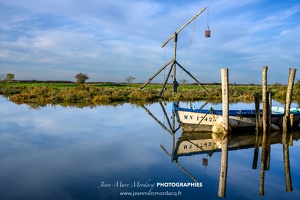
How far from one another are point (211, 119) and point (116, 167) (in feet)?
26.6

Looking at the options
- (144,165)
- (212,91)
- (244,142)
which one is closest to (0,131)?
(144,165)

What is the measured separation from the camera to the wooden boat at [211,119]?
1742 centimetres

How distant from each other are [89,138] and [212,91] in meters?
36.8

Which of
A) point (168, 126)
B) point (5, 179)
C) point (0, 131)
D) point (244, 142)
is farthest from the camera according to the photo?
point (168, 126)

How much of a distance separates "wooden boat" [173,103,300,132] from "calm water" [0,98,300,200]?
1.02 m

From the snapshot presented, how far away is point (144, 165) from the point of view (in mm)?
11484

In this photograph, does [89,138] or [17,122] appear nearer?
[89,138]

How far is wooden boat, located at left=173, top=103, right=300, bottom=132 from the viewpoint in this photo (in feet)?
57.2

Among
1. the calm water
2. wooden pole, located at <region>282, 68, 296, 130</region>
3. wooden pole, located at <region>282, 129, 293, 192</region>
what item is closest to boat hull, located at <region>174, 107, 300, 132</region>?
wooden pole, located at <region>282, 68, 296, 130</region>

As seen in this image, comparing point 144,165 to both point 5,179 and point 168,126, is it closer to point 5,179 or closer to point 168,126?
point 5,179

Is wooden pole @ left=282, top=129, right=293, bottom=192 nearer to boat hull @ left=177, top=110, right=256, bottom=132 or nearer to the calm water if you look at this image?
the calm water

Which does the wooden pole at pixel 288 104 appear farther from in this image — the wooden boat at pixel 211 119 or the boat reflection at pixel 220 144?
the boat reflection at pixel 220 144

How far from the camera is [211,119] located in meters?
17.6

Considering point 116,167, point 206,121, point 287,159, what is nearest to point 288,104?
point 206,121
